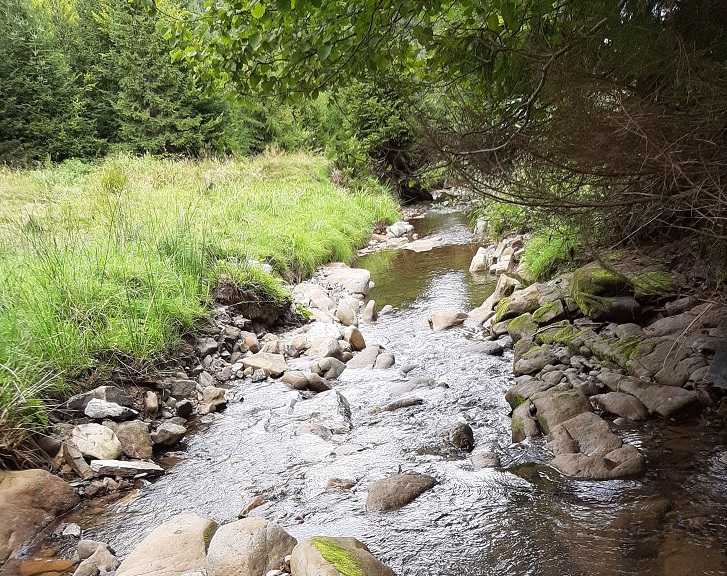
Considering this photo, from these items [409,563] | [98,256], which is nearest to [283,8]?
[409,563]

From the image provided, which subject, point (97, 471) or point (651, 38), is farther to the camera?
point (97, 471)

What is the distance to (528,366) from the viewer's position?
5.23 meters

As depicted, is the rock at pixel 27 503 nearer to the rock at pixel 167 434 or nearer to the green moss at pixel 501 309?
the rock at pixel 167 434

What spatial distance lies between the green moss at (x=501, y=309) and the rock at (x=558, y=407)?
246 centimetres

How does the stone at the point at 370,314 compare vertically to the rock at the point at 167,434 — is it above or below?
below

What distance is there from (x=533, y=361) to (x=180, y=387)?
3.39 m

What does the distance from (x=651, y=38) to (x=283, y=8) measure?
1.99 metres

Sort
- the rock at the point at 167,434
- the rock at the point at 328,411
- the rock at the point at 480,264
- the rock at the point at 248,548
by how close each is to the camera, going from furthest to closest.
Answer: the rock at the point at 480,264
the rock at the point at 328,411
the rock at the point at 167,434
the rock at the point at 248,548

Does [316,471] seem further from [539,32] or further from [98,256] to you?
[98,256]

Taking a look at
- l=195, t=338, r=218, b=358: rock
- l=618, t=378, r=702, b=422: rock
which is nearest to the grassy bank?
l=195, t=338, r=218, b=358: rock

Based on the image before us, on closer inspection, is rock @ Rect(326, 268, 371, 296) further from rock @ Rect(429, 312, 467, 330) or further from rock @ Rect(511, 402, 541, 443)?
rock @ Rect(511, 402, 541, 443)

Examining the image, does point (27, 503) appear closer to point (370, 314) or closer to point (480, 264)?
point (370, 314)

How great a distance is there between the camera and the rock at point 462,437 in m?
4.09

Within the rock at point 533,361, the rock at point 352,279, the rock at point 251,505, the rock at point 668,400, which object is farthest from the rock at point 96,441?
the rock at point 352,279
